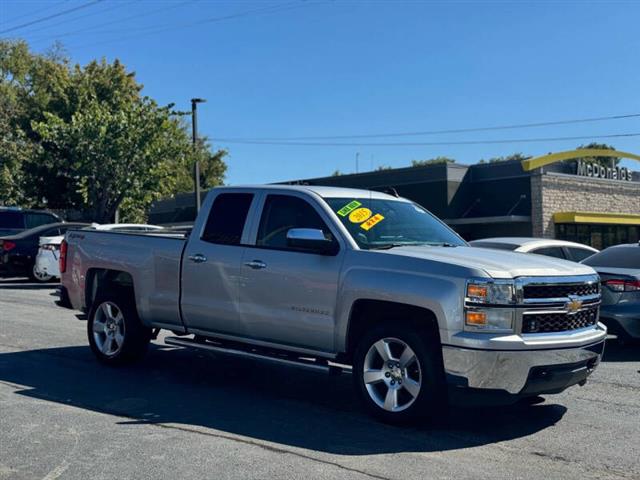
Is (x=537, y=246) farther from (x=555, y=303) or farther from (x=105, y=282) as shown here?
(x=105, y=282)

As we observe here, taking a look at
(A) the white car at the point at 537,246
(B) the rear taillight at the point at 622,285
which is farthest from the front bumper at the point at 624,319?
(A) the white car at the point at 537,246

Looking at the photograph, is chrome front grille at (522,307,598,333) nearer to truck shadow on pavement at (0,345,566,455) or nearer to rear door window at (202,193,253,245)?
truck shadow on pavement at (0,345,566,455)

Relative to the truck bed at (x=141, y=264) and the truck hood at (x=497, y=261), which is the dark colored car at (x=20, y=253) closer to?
the truck bed at (x=141, y=264)

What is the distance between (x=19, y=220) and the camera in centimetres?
2214

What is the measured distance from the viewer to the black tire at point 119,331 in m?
8.31

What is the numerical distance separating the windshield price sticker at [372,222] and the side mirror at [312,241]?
1.39 feet

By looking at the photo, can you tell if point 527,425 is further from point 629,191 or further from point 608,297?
point 629,191

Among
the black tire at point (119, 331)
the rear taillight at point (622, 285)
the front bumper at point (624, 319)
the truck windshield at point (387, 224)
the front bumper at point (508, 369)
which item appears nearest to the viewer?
the front bumper at point (508, 369)

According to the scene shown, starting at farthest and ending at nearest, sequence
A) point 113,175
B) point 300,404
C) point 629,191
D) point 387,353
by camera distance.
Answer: point 629,191 < point 113,175 < point 300,404 < point 387,353

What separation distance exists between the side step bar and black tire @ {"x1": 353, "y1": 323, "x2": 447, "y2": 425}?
0.25 metres

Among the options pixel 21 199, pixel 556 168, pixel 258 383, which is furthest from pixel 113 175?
pixel 258 383

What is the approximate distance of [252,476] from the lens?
484 centimetres

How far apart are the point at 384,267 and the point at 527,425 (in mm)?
1741

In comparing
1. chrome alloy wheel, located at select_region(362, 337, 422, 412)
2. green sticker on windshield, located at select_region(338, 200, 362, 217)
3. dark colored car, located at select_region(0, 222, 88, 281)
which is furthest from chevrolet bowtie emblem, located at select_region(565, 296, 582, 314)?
dark colored car, located at select_region(0, 222, 88, 281)
